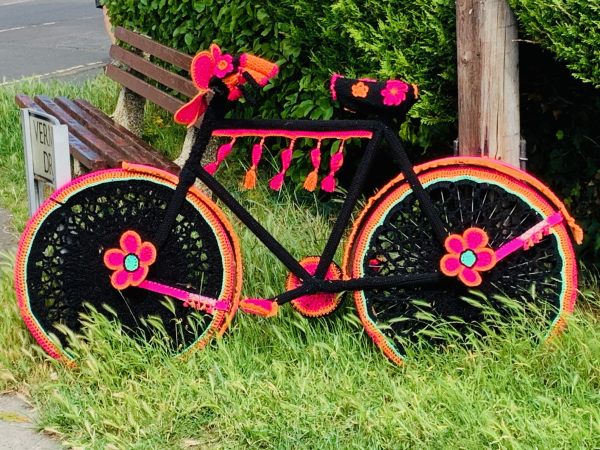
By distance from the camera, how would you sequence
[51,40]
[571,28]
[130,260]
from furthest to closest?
[51,40] → [130,260] → [571,28]

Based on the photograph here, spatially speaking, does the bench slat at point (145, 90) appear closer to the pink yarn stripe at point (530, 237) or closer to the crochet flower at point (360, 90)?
the crochet flower at point (360, 90)

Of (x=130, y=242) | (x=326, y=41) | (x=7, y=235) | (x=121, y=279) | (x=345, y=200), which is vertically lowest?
(x=7, y=235)

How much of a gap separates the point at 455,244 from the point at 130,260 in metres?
1.18

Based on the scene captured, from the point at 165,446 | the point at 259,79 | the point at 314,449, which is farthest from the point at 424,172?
the point at 165,446

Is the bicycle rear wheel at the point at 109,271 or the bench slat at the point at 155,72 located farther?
the bench slat at the point at 155,72

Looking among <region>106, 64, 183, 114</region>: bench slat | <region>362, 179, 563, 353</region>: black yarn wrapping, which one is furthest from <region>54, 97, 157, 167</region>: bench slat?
<region>362, 179, 563, 353</region>: black yarn wrapping

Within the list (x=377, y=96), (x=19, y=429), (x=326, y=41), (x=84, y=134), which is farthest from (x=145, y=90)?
(x=19, y=429)

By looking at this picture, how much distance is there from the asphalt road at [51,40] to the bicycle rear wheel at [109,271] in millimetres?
6060

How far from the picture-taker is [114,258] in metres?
3.78

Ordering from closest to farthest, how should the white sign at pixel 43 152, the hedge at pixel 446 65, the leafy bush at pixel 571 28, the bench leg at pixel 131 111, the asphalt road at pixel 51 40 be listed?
Answer: 1. the leafy bush at pixel 571 28
2. the hedge at pixel 446 65
3. the white sign at pixel 43 152
4. the bench leg at pixel 131 111
5. the asphalt road at pixel 51 40

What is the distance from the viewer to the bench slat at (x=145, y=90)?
5762mm

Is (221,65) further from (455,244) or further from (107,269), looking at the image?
(455,244)

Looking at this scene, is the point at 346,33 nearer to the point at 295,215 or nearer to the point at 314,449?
the point at 295,215

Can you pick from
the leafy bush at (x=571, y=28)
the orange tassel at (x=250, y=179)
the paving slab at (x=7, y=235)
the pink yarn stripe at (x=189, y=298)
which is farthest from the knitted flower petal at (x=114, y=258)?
the paving slab at (x=7, y=235)
